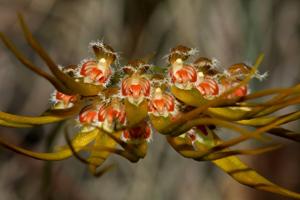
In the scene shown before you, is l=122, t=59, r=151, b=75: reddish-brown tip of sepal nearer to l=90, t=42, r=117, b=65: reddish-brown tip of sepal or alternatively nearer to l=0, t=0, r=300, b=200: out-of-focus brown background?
l=90, t=42, r=117, b=65: reddish-brown tip of sepal

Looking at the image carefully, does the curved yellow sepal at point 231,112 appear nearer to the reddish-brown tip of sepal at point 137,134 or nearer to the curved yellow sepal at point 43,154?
the reddish-brown tip of sepal at point 137,134

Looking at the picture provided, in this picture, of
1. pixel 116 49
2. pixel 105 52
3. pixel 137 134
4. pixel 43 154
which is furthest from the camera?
pixel 116 49

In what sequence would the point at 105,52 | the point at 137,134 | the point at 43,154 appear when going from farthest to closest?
the point at 105,52 → the point at 137,134 → the point at 43,154

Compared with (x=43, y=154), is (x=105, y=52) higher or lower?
higher

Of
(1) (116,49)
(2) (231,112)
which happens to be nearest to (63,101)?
(2) (231,112)

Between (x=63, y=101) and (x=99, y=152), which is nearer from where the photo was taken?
(x=99, y=152)

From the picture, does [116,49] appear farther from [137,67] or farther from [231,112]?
[231,112]

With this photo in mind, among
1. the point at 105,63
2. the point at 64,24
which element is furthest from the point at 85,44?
the point at 105,63

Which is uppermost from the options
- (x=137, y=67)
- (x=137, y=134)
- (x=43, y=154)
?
(x=137, y=67)

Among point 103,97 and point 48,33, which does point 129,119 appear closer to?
point 103,97
